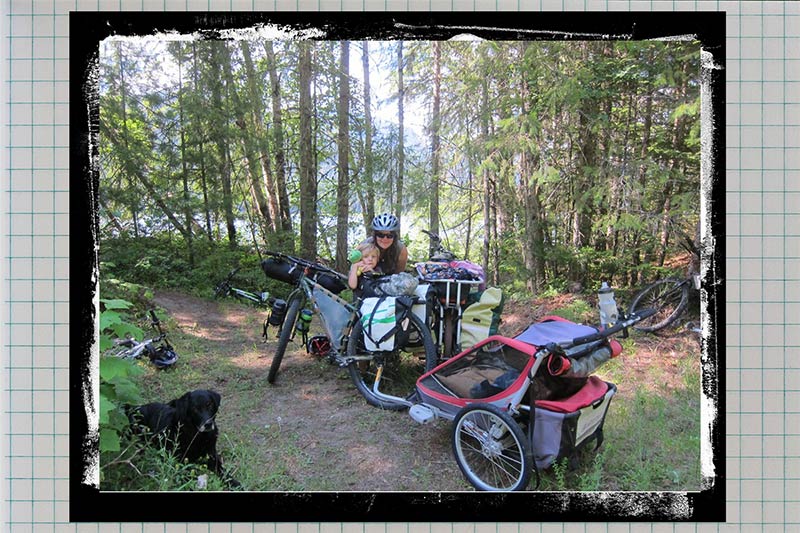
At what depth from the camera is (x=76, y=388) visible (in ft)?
5.95

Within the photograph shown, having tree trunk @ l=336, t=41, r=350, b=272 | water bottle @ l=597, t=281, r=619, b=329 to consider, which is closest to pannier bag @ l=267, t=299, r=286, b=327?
tree trunk @ l=336, t=41, r=350, b=272

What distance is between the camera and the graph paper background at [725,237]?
5.94 ft

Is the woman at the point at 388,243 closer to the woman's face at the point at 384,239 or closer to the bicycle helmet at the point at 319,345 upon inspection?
the woman's face at the point at 384,239

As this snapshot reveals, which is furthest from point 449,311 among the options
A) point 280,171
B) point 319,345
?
point 280,171

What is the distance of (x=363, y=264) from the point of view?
293 centimetres

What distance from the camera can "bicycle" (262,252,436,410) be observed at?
2.58m

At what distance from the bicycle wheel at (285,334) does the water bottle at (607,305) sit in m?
2.13

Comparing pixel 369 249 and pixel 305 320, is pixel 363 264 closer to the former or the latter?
pixel 369 249

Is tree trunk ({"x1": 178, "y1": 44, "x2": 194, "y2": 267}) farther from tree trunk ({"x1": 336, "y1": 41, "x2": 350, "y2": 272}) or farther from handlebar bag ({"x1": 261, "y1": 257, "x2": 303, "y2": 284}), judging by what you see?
tree trunk ({"x1": 336, "y1": 41, "x2": 350, "y2": 272})

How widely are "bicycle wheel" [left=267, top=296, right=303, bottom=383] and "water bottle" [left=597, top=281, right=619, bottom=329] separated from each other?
2.13m

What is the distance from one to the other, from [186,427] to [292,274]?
1.30m

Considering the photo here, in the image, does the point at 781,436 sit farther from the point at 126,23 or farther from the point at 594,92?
the point at 126,23

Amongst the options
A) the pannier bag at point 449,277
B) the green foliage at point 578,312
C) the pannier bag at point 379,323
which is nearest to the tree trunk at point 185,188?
the pannier bag at point 379,323

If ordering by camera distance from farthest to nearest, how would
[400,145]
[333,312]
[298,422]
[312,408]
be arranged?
[400,145]
[333,312]
[312,408]
[298,422]
